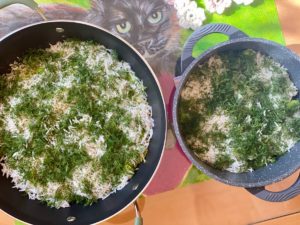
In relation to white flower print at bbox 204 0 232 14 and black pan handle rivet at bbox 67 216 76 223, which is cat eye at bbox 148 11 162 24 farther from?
black pan handle rivet at bbox 67 216 76 223

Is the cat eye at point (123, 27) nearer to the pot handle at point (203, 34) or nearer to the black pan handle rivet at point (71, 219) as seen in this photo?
the pot handle at point (203, 34)

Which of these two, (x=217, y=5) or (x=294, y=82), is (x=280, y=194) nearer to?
(x=294, y=82)

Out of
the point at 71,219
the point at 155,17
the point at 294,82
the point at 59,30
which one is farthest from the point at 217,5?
the point at 71,219

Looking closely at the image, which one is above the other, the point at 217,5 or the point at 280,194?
the point at 217,5

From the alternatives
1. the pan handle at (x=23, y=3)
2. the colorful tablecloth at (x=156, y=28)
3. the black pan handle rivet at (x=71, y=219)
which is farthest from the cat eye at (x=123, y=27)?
the black pan handle rivet at (x=71, y=219)

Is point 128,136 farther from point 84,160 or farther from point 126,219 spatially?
point 126,219

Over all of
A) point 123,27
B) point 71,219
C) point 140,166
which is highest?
point 123,27
